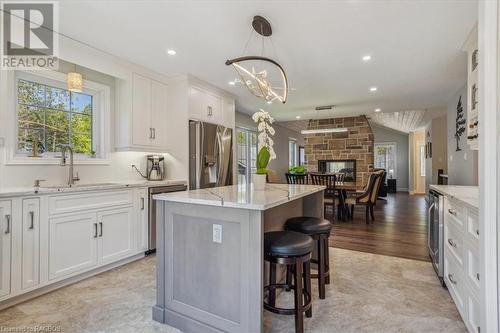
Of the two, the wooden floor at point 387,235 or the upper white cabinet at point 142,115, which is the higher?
the upper white cabinet at point 142,115

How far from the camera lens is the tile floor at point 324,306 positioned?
1.86 m

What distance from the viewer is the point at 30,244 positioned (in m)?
2.22

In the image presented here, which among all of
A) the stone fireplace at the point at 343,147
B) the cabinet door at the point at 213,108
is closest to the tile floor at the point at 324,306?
the cabinet door at the point at 213,108

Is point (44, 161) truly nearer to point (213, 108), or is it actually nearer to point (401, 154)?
point (213, 108)

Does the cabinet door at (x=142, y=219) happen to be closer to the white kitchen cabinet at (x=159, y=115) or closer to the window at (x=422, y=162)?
the white kitchen cabinet at (x=159, y=115)

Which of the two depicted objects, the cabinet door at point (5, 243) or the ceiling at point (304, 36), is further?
the ceiling at point (304, 36)

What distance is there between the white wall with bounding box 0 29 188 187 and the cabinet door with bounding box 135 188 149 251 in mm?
619

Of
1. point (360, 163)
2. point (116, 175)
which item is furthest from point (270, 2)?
point (360, 163)

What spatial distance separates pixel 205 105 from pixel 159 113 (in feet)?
2.52

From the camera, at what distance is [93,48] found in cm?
302

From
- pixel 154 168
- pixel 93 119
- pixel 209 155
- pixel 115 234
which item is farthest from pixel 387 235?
pixel 93 119

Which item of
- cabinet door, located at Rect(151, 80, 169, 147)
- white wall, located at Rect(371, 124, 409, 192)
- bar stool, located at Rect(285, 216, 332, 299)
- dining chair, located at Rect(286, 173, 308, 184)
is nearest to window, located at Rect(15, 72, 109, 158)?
cabinet door, located at Rect(151, 80, 169, 147)

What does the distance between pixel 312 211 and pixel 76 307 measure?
2.33 metres

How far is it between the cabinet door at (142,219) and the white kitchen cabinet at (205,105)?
4.65ft
